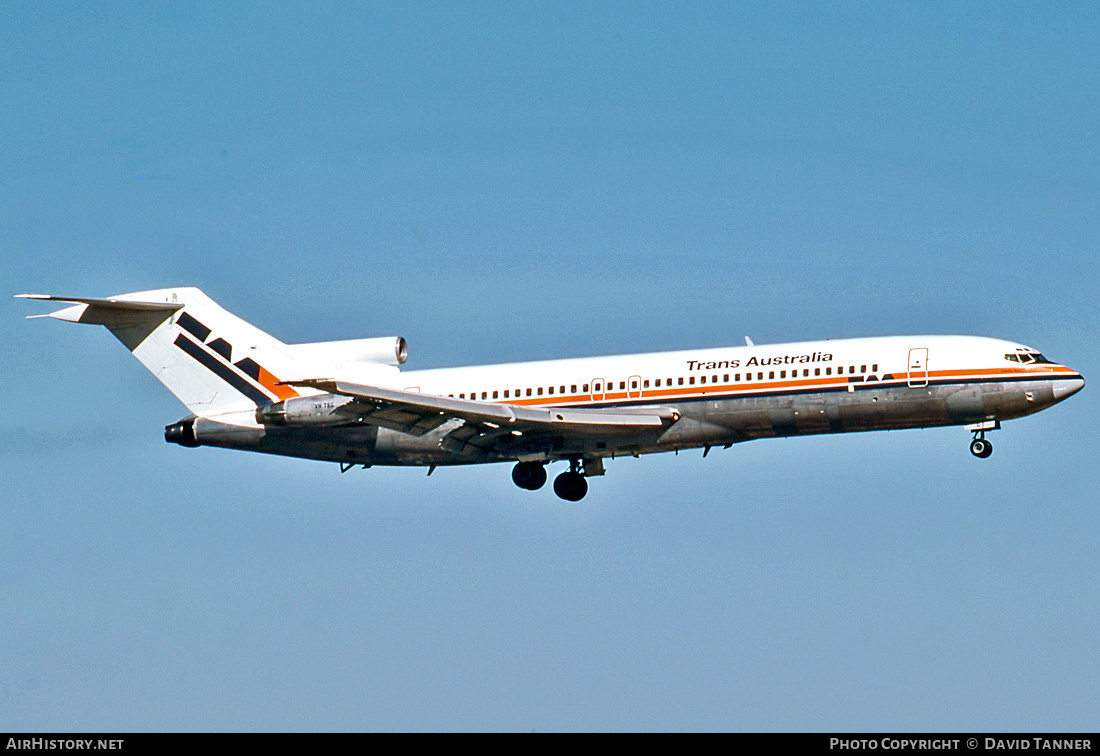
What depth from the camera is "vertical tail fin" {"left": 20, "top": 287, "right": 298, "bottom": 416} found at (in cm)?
4806

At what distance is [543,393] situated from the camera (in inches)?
1777

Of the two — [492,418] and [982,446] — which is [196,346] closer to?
[492,418]

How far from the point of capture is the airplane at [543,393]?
42.2 m

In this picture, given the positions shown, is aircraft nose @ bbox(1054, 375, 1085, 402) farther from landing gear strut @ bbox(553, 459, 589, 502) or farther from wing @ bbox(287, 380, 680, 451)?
landing gear strut @ bbox(553, 459, 589, 502)

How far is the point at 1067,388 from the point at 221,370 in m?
25.1

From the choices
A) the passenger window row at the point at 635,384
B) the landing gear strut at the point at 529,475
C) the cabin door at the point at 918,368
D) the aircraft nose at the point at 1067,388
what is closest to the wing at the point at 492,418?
the passenger window row at the point at 635,384

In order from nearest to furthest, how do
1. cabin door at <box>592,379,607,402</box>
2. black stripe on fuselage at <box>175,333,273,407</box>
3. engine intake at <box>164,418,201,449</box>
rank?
cabin door at <box>592,379,607,402</box>
engine intake at <box>164,418,201,449</box>
black stripe on fuselage at <box>175,333,273,407</box>

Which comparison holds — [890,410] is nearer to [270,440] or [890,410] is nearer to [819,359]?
[819,359]

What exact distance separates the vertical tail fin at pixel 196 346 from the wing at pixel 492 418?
4.88m

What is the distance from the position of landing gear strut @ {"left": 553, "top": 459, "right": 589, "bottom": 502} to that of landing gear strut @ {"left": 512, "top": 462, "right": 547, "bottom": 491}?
0.58 m

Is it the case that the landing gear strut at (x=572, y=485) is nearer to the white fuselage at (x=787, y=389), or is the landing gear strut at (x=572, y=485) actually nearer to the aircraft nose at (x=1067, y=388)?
the white fuselage at (x=787, y=389)

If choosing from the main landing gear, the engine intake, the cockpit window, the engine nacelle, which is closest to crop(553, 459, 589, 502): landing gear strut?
the main landing gear

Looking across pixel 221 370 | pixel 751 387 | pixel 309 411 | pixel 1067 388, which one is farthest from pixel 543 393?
pixel 1067 388
